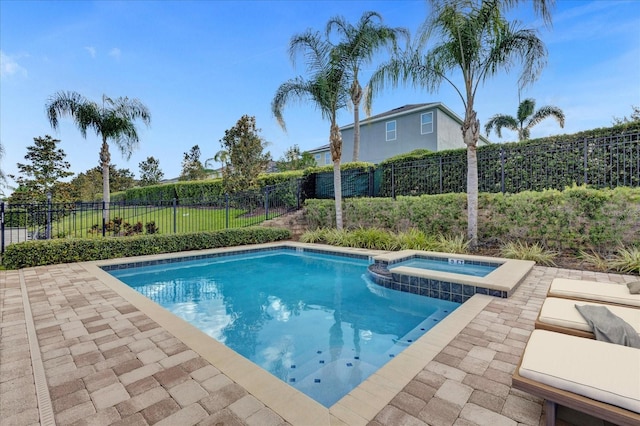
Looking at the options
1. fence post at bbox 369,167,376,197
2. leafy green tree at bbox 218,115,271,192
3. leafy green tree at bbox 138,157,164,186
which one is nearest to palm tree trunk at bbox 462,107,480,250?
fence post at bbox 369,167,376,197

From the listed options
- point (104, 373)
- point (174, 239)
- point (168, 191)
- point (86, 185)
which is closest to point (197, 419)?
point (104, 373)

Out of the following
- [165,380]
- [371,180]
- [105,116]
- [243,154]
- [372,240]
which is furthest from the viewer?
[243,154]

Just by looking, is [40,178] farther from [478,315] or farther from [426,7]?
[478,315]

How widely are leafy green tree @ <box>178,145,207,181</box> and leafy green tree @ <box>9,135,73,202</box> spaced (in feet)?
34.9

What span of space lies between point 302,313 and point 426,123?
17.3m

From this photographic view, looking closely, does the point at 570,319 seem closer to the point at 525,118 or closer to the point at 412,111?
the point at 412,111

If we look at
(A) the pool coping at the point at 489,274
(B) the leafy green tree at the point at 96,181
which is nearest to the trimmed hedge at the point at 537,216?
(A) the pool coping at the point at 489,274

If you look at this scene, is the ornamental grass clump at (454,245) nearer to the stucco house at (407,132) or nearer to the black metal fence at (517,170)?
the black metal fence at (517,170)

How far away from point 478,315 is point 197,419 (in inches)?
140

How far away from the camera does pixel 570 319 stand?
2.64 m

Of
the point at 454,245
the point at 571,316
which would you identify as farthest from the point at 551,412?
the point at 454,245

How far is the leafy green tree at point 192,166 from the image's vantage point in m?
30.8

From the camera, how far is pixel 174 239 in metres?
9.85

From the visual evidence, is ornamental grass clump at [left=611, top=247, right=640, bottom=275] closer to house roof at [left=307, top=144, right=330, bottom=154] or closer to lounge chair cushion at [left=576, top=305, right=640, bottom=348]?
lounge chair cushion at [left=576, top=305, right=640, bottom=348]
